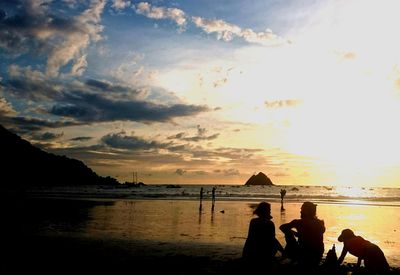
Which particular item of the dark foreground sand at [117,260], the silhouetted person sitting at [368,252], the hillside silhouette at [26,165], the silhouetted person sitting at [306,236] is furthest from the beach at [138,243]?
the hillside silhouette at [26,165]

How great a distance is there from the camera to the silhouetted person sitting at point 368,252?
36.4 feet

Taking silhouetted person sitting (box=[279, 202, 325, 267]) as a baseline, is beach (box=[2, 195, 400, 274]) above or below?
below

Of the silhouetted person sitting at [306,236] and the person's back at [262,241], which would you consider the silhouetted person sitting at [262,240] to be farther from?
the silhouetted person sitting at [306,236]

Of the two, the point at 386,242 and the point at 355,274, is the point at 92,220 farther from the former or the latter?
the point at 355,274

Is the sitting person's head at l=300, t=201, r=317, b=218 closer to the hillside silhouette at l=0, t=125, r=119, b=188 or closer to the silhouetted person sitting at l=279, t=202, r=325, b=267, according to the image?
the silhouetted person sitting at l=279, t=202, r=325, b=267

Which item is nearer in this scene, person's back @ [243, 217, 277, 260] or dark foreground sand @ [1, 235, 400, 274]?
person's back @ [243, 217, 277, 260]

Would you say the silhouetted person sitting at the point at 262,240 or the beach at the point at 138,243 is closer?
the silhouetted person sitting at the point at 262,240

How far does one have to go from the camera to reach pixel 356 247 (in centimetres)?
1124

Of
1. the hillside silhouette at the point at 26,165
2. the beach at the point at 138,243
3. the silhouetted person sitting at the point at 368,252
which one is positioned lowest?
the beach at the point at 138,243

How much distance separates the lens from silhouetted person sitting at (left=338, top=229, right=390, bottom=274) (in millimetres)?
11102

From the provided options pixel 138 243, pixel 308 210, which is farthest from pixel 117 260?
pixel 308 210

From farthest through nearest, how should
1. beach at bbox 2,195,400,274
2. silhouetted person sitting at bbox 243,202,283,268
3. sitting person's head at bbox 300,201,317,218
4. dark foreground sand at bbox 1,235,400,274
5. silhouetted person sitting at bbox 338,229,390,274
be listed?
beach at bbox 2,195,400,274, dark foreground sand at bbox 1,235,400,274, silhouetted person sitting at bbox 338,229,390,274, sitting person's head at bbox 300,201,317,218, silhouetted person sitting at bbox 243,202,283,268

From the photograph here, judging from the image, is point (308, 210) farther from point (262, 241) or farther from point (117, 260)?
point (117, 260)

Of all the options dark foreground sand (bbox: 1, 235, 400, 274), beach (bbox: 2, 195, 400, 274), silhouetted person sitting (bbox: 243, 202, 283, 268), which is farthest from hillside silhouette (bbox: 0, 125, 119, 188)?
silhouetted person sitting (bbox: 243, 202, 283, 268)
